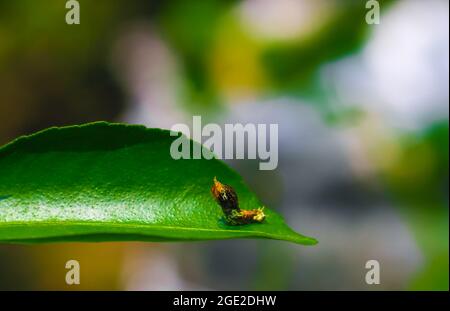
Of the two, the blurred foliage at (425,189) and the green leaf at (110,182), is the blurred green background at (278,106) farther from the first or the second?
the green leaf at (110,182)

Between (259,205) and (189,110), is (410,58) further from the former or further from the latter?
(259,205)

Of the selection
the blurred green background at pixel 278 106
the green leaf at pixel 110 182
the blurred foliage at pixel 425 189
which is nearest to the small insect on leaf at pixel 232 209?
the green leaf at pixel 110 182

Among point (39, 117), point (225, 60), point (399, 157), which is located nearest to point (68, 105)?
point (39, 117)

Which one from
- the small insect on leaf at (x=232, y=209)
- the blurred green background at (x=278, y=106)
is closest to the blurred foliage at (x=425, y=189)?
the blurred green background at (x=278, y=106)

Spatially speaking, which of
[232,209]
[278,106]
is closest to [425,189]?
[278,106]

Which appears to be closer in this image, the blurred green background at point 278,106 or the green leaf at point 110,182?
the green leaf at point 110,182

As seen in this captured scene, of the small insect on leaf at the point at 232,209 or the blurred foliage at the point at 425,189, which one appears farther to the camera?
Result: the blurred foliage at the point at 425,189

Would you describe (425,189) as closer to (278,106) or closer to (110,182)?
(278,106)
